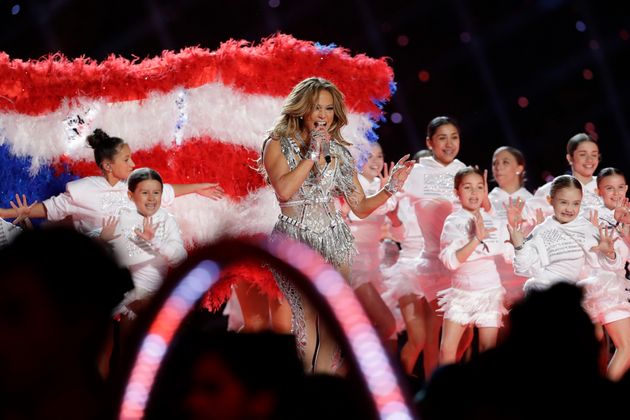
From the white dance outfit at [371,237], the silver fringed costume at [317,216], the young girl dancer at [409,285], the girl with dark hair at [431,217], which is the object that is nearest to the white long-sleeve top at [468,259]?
the girl with dark hair at [431,217]

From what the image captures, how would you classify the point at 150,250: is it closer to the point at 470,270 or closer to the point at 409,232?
the point at 470,270

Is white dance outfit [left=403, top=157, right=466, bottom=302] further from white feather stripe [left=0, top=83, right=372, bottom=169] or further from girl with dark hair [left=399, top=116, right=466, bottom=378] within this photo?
white feather stripe [left=0, top=83, right=372, bottom=169]

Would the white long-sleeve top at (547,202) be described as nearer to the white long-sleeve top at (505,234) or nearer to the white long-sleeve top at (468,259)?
the white long-sleeve top at (505,234)

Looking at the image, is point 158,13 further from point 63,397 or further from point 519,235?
point 63,397

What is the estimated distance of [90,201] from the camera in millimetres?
5801

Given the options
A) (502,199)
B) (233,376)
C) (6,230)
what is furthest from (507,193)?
(233,376)

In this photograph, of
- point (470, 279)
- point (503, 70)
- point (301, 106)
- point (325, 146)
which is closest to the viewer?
point (325, 146)

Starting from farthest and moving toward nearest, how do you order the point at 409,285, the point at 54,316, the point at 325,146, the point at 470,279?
the point at 409,285
the point at 470,279
the point at 325,146
the point at 54,316

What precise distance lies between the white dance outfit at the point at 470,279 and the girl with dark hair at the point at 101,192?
1.41 m

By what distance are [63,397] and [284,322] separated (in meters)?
4.14

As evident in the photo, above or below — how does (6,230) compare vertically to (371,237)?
above

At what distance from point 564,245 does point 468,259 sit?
56 cm

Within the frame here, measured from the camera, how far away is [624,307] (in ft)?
19.0

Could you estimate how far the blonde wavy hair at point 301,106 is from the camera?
472 centimetres
